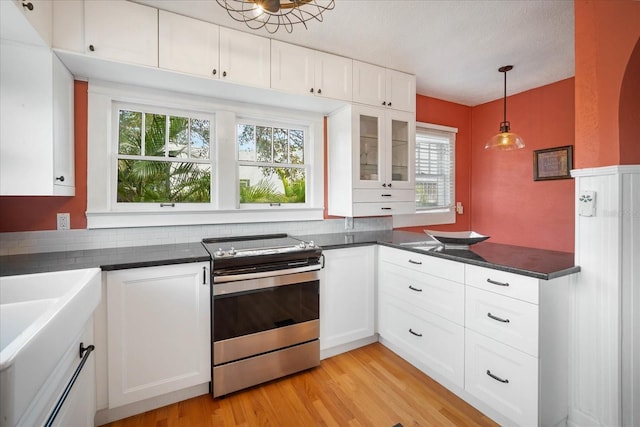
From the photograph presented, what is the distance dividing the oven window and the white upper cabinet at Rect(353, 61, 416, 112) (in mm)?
1726

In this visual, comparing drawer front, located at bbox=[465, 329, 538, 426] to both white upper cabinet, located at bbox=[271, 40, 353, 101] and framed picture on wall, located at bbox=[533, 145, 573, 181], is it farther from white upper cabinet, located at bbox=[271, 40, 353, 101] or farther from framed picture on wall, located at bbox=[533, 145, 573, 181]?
framed picture on wall, located at bbox=[533, 145, 573, 181]

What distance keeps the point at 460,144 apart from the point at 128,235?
3.83 metres

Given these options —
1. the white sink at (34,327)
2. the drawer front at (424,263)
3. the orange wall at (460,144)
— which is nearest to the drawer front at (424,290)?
the drawer front at (424,263)

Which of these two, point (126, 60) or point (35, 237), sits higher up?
point (126, 60)

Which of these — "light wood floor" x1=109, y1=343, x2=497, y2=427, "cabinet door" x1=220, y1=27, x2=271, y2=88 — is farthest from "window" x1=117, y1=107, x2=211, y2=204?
"light wood floor" x1=109, y1=343, x2=497, y2=427

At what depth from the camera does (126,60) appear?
1823 millimetres

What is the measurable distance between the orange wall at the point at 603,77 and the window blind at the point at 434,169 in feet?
6.50

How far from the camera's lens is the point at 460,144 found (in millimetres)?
3857

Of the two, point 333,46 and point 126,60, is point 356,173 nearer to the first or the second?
point 333,46

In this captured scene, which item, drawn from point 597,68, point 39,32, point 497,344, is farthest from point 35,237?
point 597,68

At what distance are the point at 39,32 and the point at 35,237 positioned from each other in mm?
1255

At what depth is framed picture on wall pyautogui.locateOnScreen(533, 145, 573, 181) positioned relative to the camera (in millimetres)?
2988

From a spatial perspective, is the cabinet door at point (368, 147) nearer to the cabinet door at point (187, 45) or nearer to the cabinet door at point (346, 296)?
the cabinet door at point (346, 296)

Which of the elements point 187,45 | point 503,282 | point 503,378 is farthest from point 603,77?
point 187,45
